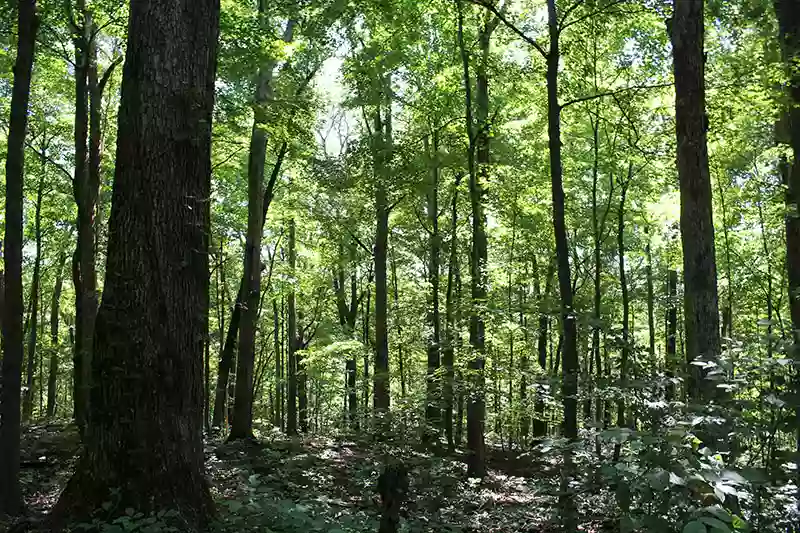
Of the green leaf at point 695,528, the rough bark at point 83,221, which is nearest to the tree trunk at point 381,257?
the rough bark at point 83,221

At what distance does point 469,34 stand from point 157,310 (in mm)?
11473

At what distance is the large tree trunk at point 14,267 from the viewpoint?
655 cm

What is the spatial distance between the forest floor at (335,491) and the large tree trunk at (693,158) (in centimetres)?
271

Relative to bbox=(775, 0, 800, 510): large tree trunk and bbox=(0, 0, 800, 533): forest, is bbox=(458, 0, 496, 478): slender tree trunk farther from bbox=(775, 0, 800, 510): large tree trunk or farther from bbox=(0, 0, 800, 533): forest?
bbox=(775, 0, 800, 510): large tree trunk

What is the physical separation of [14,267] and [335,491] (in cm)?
549

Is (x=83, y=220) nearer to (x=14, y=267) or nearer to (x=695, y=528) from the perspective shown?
(x=14, y=267)

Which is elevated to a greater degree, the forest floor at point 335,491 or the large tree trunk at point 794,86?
the large tree trunk at point 794,86

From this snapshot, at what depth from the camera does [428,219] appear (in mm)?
19938

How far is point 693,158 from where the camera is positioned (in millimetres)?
6387

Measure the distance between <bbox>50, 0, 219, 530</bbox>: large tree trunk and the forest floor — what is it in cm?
67

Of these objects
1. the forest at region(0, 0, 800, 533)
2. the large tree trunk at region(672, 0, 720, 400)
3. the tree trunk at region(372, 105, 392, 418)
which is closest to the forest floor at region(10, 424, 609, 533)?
the forest at region(0, 0, 800, 533)

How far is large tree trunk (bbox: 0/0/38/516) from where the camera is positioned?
21.5ft

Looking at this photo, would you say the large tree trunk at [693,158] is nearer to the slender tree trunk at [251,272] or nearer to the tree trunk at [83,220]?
the slender tree trunk at [251,272]

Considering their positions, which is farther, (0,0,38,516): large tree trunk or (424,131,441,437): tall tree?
(424,131,441,437): tall tree
